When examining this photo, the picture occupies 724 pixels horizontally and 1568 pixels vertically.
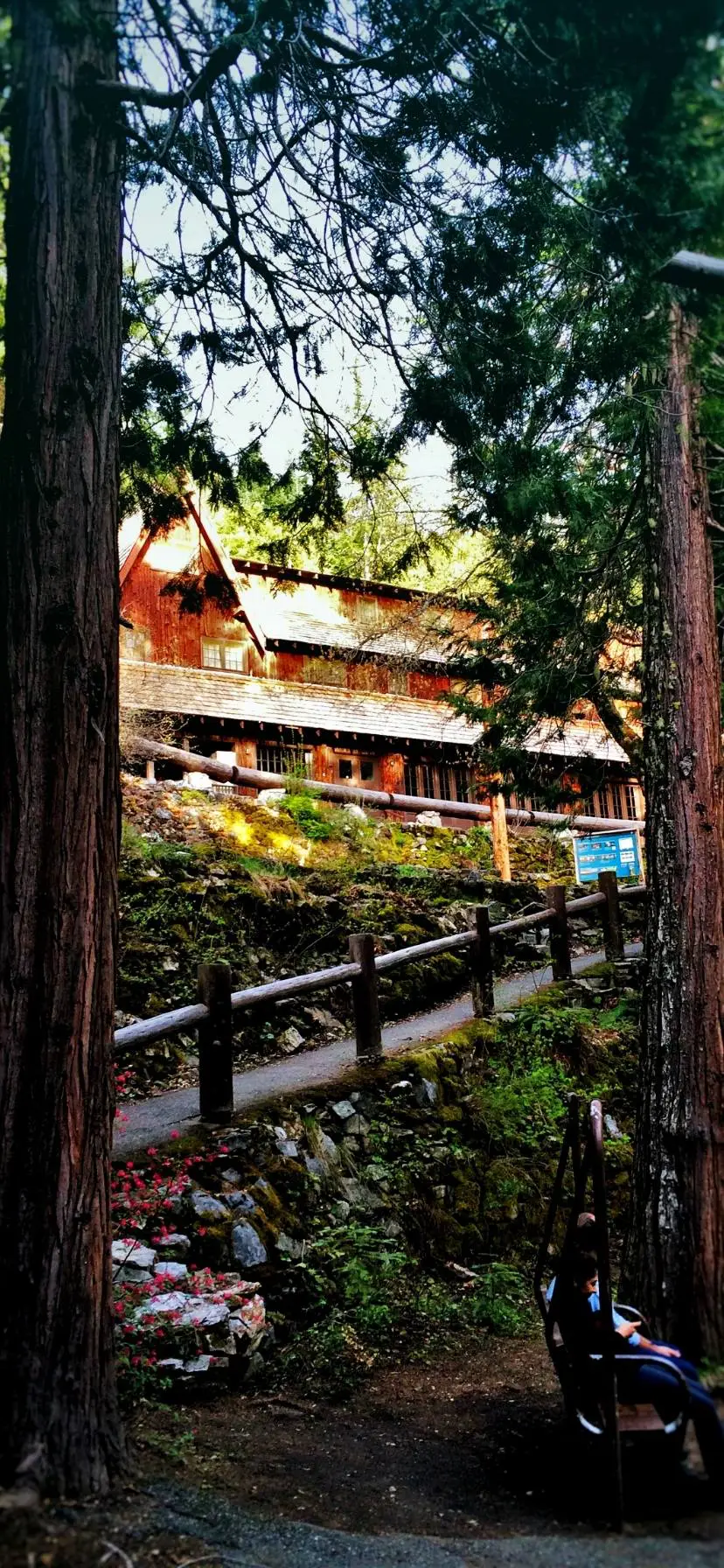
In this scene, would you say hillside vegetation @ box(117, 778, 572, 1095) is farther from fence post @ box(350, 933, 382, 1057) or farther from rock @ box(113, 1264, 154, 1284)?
rock @ box(113, 1264, 154, 1284)

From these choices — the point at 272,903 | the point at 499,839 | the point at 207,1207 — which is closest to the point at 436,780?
the point at 499,839

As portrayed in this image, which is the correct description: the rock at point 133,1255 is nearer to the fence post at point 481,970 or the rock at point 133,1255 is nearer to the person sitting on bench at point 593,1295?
the person sitting on bench at point 593,1295

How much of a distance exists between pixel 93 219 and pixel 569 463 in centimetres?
323

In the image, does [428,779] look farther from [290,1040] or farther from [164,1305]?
[164,1305]

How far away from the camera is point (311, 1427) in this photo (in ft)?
15.0

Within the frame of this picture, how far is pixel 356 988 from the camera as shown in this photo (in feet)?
26.5

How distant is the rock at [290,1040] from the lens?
374 inches

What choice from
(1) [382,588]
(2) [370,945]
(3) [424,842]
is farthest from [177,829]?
(1) [382,588]

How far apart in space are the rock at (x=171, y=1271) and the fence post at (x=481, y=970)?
5108 millimetres

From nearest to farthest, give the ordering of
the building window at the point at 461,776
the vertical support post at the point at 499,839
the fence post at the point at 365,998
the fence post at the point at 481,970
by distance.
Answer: the fence post at the point at 365,998
the fence post at the point at 481,970
the vertical support post at the point at 499,839
the building window at the point at 461,776

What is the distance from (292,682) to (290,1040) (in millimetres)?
15915

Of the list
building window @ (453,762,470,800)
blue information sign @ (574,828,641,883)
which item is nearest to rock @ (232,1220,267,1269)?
blue information sign @ (574,828,641,883)

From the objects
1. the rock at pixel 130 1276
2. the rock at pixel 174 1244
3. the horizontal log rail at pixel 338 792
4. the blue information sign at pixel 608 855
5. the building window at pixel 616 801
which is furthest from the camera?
the building window at pixel 616 801

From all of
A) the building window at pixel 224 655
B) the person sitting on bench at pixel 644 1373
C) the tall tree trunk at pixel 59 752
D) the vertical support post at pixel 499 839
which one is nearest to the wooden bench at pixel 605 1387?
the person sitting on bench at pixel 644 1373
